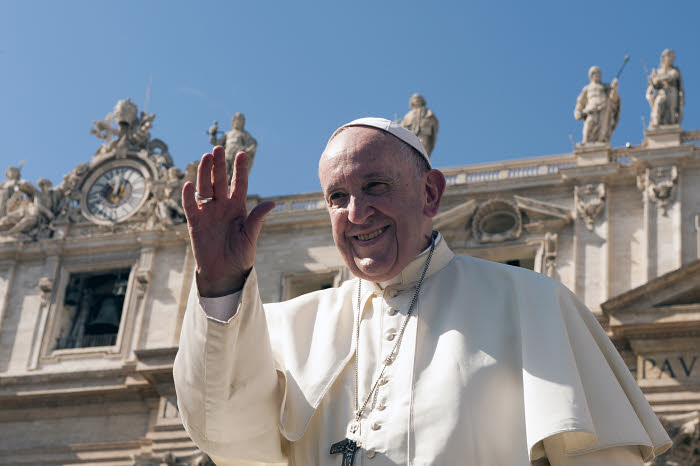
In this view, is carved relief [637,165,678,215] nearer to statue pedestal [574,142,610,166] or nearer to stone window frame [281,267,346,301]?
statue pedestal [574,142,610,166]

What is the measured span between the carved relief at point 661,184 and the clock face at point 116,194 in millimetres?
9836

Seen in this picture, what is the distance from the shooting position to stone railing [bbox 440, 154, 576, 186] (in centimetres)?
2022

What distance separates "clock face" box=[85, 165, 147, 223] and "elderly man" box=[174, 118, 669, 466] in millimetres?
19754

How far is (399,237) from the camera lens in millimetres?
3723

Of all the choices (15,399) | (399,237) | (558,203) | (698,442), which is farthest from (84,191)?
(399,237)

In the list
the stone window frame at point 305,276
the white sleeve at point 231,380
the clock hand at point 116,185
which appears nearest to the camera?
the white sleeve at point 231,380

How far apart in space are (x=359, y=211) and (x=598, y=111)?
A: 16.9m

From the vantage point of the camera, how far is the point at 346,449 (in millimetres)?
3473

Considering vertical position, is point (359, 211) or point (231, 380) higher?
point (359, 211)

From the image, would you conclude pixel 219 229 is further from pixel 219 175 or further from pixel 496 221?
pixel 496 221

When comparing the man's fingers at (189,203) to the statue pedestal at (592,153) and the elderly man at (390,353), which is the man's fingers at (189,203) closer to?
the elderly man at (390,353)

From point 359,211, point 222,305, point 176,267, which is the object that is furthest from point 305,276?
point 222,305

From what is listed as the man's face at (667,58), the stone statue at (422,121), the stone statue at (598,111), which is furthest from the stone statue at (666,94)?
the stone statue at (422,121)

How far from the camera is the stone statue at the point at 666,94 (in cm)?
1938
